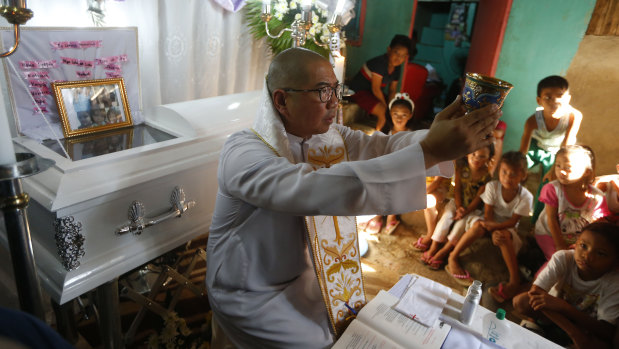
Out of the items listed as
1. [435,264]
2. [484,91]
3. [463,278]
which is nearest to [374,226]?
[435,264]

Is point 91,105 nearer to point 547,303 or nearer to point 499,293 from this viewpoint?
point 547,303

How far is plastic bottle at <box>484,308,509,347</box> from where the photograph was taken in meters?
1.44

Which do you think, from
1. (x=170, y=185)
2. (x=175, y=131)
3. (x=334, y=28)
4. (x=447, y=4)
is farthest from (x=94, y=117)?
(x=447, y=4)

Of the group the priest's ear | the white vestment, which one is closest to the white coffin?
the white vestment

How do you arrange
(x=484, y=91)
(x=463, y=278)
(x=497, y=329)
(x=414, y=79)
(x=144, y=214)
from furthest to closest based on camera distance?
(x=414, y=79), (x=463, y=278), (x=144, y=214), (x=497, y=329), (x=484, y=91)

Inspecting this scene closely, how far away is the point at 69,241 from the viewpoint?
1454mm

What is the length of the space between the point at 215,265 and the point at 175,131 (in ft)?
2.91

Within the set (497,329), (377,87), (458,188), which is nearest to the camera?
(497,329)

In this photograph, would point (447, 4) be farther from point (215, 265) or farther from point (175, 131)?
point (215, 265)

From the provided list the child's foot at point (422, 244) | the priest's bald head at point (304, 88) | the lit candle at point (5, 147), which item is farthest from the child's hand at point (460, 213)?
the lit candle at point (5, 147)

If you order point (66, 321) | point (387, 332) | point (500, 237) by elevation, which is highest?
point (387, 332)

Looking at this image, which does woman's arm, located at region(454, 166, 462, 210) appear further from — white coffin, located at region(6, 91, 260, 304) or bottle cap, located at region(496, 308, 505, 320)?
white coffin, located at region(6, 91, 260, 304)

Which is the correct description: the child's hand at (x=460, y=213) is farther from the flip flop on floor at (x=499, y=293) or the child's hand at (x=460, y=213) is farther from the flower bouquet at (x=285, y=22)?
the flower bouquet at (x=285, y=22)

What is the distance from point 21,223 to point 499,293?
3064mm
